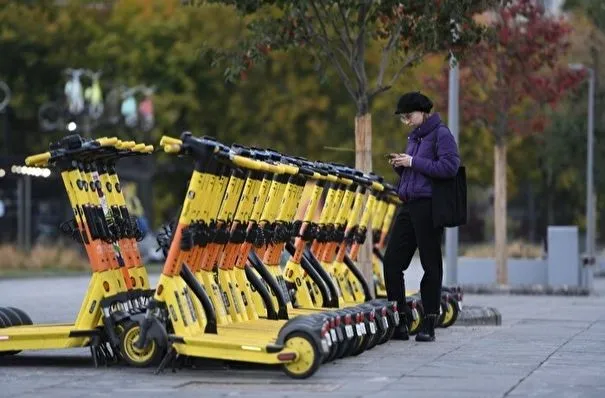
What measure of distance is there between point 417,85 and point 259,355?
2178 cm

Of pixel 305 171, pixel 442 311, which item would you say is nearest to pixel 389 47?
pixel 442 311

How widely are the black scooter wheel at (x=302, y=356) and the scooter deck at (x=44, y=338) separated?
5.90ft

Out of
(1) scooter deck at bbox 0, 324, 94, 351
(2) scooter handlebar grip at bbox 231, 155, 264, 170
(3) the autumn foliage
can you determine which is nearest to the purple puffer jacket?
(2) scooter handlebar grip at bbox 231, 155, 264, 170

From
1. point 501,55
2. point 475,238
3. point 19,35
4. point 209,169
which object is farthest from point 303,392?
point 475,238

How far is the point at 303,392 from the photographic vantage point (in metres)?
11.2

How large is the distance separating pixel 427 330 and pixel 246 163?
332cm

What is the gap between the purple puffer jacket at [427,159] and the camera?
14.8 m

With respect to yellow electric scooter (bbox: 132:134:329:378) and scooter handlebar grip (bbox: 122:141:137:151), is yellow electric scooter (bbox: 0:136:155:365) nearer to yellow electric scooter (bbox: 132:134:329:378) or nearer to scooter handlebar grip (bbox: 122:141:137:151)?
scooter handlebar grip (bbox: 122:141:137:151)

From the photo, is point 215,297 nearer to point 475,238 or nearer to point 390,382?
point 390,382

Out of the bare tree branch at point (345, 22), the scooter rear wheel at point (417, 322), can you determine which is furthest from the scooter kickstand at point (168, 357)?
the bare tree branch at point (345, 22)

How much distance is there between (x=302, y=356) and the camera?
38.7 ft

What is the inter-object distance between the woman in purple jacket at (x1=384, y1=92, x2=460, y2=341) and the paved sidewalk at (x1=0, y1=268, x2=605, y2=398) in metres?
0.45

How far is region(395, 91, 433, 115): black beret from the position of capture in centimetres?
1513

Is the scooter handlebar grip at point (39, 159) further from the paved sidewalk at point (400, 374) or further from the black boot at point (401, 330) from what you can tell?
the black boot at point (401, 330)
